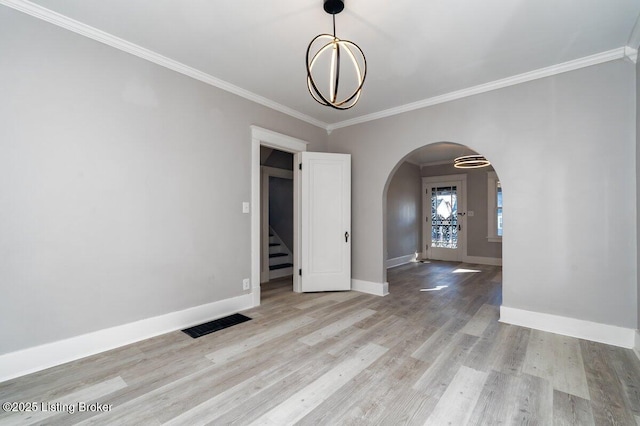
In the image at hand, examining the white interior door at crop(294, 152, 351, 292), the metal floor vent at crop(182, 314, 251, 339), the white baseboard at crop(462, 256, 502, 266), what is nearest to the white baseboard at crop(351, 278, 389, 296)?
the white interior door at crop(294, 152, 351, 292)

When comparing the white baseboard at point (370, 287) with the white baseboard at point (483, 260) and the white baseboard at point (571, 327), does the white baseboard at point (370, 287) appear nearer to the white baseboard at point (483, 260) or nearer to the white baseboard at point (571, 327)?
the white baseboard at point (571, 327)

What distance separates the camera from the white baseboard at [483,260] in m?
7.02

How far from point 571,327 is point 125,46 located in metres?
5.13

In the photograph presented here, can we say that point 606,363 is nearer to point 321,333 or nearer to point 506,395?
point 506,395

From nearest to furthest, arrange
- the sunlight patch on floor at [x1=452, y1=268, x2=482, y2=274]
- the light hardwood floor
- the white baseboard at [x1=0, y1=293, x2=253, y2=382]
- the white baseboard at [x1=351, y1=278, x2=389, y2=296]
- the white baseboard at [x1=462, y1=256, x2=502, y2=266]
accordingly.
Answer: the light hardwood floor, the white baseboard at [x1=0, y1=293, x2=253, y2=382], the white baseboard at [x1=351, y1=278, x2=389, y2=296], the sunlight patch on floor at [x1=452, y1=268, x2=482, y2=274], the white baseboard at [x1=462, y1=256, x2=502, y2=266]

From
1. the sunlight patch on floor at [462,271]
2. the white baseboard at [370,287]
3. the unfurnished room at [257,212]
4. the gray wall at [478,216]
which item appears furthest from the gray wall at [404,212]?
the unfurnished room at [257,212]

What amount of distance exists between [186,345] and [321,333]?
4.14 ft

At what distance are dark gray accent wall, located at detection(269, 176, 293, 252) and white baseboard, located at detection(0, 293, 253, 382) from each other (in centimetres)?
316

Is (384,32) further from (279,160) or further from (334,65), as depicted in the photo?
(279,160)

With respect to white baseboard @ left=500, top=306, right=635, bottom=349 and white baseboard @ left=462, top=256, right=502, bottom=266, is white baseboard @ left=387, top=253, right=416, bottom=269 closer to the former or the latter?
white baseboard @ left=462, top=256, right=502, bottom=266

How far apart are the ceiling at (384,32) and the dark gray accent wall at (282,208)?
3.35 m

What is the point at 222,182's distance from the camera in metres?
3.41

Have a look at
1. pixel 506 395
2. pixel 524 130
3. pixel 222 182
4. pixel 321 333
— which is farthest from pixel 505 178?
pixel 222 182

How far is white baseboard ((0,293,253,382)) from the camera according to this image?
210cm
